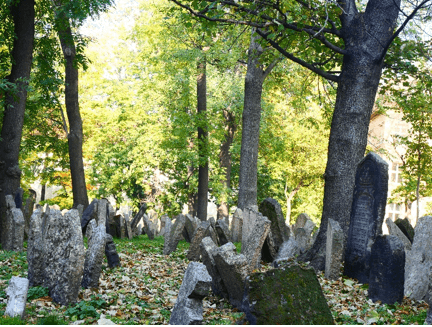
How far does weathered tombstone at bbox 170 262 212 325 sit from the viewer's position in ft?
16.3

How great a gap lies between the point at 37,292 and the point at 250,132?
1092 cm

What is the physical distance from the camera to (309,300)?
496 cm

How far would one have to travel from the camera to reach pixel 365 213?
27.9 ft

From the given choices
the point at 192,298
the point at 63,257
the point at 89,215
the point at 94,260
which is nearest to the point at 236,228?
the point at 89,215

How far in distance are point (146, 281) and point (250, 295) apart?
340 cm

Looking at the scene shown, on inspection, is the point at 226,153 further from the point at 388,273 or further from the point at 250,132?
the point at 388,273

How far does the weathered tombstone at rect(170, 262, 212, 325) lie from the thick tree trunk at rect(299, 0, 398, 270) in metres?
4.89

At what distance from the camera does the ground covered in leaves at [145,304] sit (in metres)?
5.59

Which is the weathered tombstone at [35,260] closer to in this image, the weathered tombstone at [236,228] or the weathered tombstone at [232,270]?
the weathered tombstone at [232,270]

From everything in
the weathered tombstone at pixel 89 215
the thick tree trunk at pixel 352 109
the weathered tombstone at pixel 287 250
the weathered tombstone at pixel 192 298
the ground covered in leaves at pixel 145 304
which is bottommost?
the ground covered in leaves at pixel 145 304

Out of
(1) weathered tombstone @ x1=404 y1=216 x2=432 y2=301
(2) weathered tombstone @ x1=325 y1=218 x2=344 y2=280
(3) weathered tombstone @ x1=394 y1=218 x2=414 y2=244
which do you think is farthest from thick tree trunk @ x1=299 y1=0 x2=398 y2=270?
(3) weathered tombstone @ x1=394 y1=218 x2=414 y2=244

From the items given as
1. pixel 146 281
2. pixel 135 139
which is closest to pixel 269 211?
pixel 146 281

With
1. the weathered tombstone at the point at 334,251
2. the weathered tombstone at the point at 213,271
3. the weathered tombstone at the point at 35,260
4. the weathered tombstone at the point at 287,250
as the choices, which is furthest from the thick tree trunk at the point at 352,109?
the weathered tombstone at the point at 35,260

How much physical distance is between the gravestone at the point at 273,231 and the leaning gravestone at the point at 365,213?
204cm
